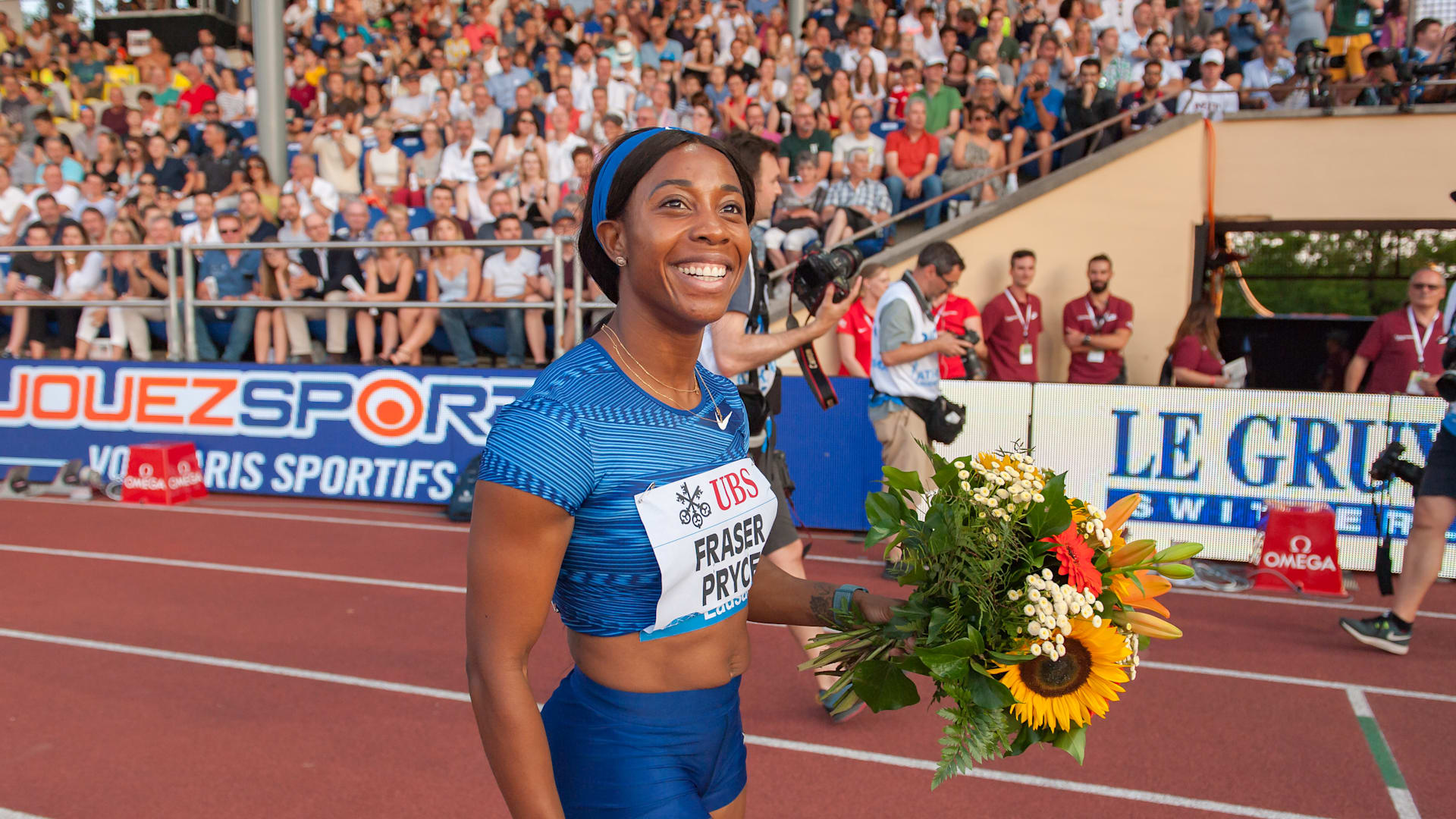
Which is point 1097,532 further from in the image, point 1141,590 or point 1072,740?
point 1072,740

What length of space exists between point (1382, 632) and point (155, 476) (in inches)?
385

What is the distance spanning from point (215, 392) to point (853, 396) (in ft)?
20.5

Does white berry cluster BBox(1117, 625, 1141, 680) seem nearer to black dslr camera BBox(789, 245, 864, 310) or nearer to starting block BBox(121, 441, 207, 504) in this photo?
black dslr camera BBox(789, 245, 864, 310)

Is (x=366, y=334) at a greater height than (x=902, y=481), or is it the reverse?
(x=366, y=334)

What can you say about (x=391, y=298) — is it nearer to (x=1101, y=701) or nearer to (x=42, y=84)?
(x=1101, y=701)

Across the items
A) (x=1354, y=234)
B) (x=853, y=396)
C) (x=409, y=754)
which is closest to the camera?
(x=409, y=754)

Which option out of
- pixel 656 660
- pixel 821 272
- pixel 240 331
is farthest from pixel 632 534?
pixel 240 331

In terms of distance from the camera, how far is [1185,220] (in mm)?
11039

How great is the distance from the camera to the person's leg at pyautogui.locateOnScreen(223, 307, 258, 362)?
10.5 meters

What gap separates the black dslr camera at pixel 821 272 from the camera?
4297mm

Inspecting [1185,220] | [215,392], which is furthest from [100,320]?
[1185,220]

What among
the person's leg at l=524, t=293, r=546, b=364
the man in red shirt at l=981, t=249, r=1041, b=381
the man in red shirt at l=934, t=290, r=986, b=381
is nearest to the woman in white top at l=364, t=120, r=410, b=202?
the person's leg at l=524, t=293, r=546, b=364

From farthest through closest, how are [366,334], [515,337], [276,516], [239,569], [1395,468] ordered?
1. [366,334]
2. [515,337]
3. [276,516]
4. [239,569]
5. [1395,468]

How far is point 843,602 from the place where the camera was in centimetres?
213
